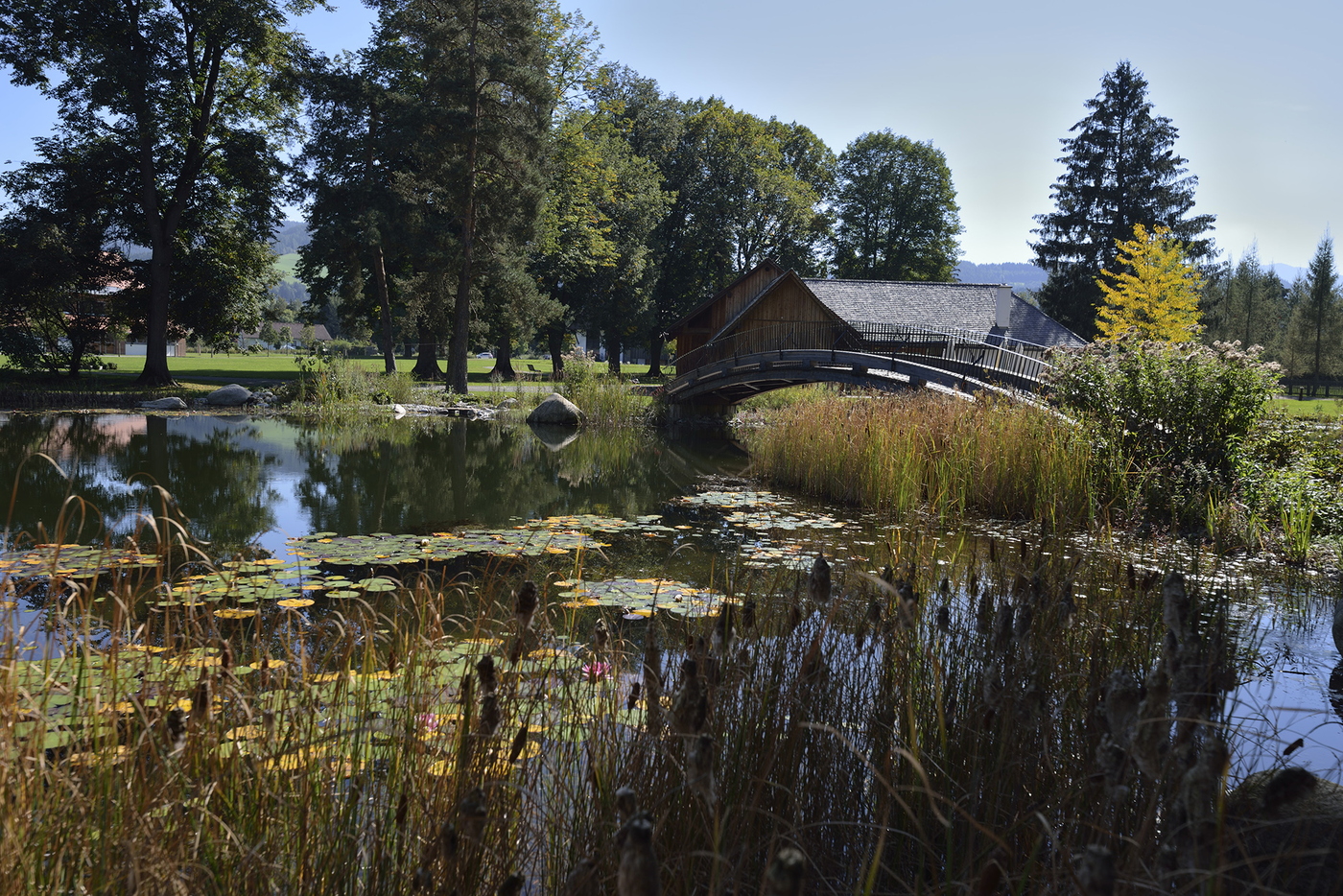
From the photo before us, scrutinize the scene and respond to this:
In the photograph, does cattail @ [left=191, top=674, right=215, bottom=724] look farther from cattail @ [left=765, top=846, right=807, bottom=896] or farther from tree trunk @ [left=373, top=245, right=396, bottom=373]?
tree trunk @ [left=373, top=245, right=396, bottom=373]

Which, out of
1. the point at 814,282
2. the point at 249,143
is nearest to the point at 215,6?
the point at 249,143

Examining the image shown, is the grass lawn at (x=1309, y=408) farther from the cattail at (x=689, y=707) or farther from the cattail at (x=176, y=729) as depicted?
the cattail at (x=176, y=729)

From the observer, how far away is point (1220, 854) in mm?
1375

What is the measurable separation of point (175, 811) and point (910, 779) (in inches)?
80.3

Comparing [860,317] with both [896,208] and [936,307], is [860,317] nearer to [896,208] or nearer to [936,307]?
[936,307]

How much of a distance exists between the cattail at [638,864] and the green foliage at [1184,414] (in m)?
9.64

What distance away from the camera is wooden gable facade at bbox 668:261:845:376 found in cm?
3028

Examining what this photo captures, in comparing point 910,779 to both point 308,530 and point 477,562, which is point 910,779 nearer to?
point 477,562

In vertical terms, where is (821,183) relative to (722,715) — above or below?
above

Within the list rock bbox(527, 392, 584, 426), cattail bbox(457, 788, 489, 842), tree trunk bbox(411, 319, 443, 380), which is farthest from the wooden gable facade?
cattail bbox(457, 788, 489, 842)

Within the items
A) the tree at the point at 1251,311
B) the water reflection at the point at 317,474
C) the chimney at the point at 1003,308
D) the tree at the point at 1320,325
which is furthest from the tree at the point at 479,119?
the tree at the point at 1320,325

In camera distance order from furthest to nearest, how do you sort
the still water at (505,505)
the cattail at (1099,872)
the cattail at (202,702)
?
the still water at (505,505) < the cattail at (202,702) < the cattail at (1099,872)

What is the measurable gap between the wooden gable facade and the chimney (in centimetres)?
744

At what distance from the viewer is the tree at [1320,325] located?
170ft
